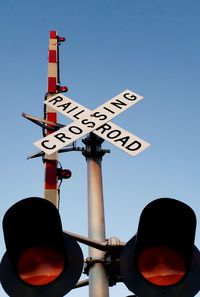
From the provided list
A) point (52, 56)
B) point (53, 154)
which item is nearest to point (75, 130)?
point (53, 154)

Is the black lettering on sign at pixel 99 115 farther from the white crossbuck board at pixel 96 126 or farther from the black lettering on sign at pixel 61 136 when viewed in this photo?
the black lettering on sign at pixel 61 136

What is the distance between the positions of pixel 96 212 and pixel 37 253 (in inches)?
22.8

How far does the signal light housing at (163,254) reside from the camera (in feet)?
6.57

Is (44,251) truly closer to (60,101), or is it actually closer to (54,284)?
(54,284)

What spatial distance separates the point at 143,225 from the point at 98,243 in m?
0.30

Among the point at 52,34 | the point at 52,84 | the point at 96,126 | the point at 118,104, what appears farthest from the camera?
the point at 52,34

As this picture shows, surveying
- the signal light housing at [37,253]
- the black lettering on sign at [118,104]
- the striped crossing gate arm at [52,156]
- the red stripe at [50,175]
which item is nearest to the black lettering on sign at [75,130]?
the black lettering on sign at [118,104]

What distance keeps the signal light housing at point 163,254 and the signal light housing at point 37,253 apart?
0.22 meters

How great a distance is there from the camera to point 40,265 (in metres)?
2.07

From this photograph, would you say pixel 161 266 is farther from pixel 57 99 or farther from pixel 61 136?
pixel 57 99

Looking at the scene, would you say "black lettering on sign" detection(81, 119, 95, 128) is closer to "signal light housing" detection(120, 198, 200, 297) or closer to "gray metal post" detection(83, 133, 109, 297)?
"gray metal post" detection(83, 133, 109, 297)

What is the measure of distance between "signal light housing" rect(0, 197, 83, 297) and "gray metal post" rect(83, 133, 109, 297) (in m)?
0.29

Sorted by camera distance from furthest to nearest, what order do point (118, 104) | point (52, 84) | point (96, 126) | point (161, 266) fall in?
point (52, 84) < point (118, 104) < point (96, 126) < point (161, 266)

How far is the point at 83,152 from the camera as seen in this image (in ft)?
10.1
